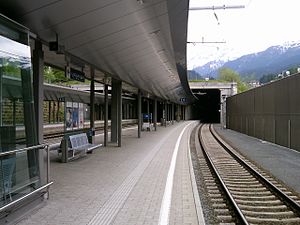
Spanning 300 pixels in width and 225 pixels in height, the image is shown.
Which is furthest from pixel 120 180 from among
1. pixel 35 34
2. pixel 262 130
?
pixel 262 130

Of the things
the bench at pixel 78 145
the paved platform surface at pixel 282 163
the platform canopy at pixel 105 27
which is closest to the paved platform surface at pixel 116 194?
the bench at pixel 78 145

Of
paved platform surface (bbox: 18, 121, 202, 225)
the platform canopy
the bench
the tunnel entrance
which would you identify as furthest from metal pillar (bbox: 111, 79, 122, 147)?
the tunnel entrance

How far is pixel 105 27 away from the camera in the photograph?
10.2 m

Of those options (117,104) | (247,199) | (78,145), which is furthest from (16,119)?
(117,104)

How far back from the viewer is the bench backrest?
535 inches

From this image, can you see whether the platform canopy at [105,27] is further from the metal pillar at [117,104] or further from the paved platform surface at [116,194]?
the metal pillar at [117,104]

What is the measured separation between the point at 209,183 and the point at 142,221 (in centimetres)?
522

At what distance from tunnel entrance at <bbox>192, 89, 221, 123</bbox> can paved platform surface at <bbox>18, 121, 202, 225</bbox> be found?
278ft

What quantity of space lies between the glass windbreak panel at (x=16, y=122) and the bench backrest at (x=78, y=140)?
249 inches

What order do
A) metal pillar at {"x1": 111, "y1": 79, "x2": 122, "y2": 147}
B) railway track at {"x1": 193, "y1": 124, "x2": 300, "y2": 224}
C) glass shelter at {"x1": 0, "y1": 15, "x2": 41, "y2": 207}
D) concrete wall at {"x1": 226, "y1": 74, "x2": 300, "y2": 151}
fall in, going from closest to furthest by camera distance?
→ glass shelter at {"x1": 0, "y1": 15, "x2": 41, "y2": 207} → railway track at {"x1": 193, "y1": 124, "x2": 300, "y2": 224} → concrete wall at {"x1": 226, "y1": 74, "x2": 300, "y2": 151} → metal pillar at {"x1": 111, "y1": 79, "x2": 122, "y2": 147}

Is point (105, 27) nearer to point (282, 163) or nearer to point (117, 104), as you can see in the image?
point (282, 163)

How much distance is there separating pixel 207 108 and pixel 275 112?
88975 millimetres

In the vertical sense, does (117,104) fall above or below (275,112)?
above

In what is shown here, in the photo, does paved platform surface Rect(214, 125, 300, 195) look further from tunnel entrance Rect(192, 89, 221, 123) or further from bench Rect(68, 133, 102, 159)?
tunnel entrance Rect(192, 89, 221, 123)
